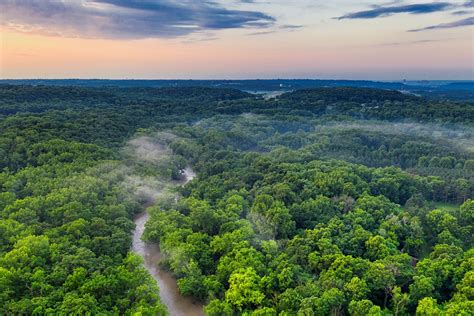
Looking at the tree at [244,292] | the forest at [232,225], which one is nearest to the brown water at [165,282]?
the forest at [232,225]

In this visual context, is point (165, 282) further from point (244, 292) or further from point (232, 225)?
point (244, 292)

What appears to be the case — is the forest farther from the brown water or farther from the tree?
the brown water

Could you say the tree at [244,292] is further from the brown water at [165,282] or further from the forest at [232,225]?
the brown water at [165,282]

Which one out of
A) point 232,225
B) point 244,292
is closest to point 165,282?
point 232,225

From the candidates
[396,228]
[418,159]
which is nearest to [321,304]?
[396,228]

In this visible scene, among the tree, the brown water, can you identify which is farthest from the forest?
the brown water

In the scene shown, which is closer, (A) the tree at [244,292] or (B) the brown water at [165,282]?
(A) the tree at [244,292]

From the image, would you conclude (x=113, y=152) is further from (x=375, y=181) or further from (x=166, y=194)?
Answer: (x=375, y=181)
